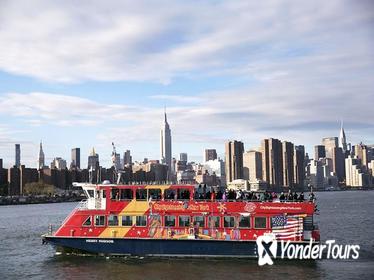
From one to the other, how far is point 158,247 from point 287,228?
784cm

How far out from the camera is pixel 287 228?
1213 inches

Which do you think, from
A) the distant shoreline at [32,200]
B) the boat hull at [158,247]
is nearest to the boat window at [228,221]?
the boat hull at [158,247]

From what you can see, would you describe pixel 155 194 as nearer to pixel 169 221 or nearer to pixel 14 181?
pixel 169 221

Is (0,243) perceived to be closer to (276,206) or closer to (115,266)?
(115,266)

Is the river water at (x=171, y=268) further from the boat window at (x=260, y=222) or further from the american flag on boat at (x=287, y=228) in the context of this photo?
the boat window at (x=260, y=222)

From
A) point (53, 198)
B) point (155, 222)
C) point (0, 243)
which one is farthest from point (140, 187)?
point (53, 198)

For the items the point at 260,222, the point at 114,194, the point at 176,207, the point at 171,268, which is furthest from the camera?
the point at 114,194

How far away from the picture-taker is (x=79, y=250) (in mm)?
31984

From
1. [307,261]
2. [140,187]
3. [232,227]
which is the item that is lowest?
[307,261]

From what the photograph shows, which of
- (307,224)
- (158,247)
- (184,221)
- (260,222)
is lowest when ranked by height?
(158,247)

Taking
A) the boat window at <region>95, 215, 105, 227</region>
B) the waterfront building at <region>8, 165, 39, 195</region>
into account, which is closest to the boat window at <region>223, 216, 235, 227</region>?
the boat window at <region>95, 215, 105, 227</region>

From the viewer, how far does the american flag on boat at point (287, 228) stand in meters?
30.8

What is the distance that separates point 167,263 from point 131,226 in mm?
3166

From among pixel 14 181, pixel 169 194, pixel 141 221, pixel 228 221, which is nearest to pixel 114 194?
pixel 141 221
